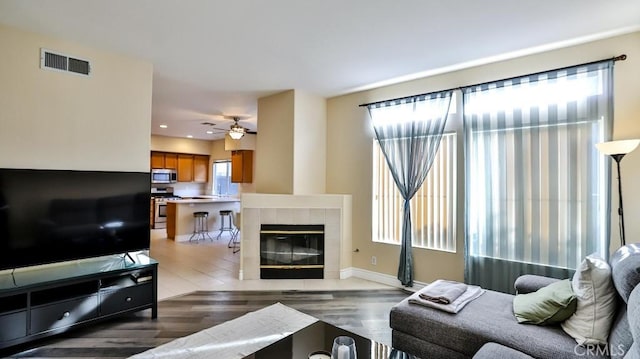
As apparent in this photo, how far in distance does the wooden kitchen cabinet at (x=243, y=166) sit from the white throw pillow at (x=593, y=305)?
7.56 meters

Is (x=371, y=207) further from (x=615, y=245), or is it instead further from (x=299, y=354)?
(x=299, y=354)

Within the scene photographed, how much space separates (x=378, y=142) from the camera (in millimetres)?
4516

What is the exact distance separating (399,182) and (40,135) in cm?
391

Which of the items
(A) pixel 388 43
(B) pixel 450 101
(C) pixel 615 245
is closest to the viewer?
(C) pixel 615 245

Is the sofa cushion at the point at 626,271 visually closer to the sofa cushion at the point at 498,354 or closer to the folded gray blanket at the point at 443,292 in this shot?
the sofa cushion at the point at 498,354

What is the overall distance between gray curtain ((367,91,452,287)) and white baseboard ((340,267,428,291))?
4.3 inches

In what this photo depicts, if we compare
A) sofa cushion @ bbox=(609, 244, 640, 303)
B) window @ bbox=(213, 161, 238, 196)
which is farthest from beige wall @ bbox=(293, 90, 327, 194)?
window @ bbox=(213, 161, 238, 196)

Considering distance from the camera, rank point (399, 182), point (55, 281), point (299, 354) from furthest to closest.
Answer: point (399, 182), point (55, 281), point (299, 354)

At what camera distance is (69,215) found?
285cm

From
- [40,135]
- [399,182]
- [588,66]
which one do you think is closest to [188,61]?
[40,135]

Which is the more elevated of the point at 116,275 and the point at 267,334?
the point at 116,275

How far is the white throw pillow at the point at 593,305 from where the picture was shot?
1.80 m

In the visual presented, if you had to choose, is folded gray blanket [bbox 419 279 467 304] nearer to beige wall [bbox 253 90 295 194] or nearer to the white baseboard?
the white baseboard

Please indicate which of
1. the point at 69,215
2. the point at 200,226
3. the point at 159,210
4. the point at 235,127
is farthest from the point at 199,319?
the point at 159,210
